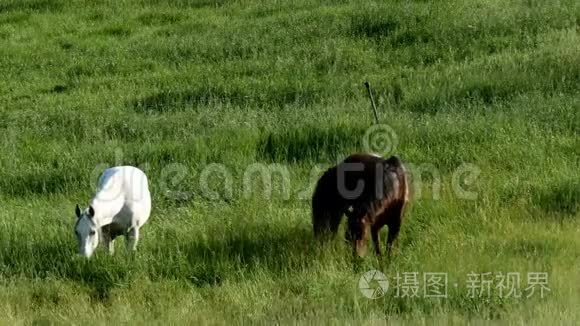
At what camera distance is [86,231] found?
605 cm

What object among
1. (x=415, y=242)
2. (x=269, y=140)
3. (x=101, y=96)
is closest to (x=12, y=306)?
(x=415, y=242)

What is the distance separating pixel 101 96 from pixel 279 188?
791 cm

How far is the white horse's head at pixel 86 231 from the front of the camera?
6051 millimetres

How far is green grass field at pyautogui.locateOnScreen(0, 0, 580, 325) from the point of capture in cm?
556

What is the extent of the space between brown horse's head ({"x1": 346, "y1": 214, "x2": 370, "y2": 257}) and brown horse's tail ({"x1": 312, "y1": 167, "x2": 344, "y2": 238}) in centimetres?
33

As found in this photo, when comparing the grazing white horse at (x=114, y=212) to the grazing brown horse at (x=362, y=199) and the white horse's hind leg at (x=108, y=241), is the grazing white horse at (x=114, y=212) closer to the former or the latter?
the white horse's hind leg at (x=108, y=241)

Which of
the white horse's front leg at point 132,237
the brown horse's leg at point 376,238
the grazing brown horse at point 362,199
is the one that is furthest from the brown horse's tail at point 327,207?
the white horse's front leg at point 132,237

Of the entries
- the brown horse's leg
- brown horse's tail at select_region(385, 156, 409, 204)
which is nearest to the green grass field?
the brown horse's leg

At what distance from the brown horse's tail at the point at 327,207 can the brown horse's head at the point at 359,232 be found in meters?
0.33

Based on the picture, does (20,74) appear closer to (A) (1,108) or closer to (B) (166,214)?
(A) (1,108)

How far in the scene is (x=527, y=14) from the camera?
53.1 ft

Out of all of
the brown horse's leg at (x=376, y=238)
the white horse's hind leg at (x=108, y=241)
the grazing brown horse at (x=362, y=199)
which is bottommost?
the white horse's hind leg at (x=108, y=241)

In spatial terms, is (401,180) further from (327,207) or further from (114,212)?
(114,212)

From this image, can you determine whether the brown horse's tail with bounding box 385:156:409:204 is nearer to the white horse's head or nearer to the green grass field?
the green grass field
